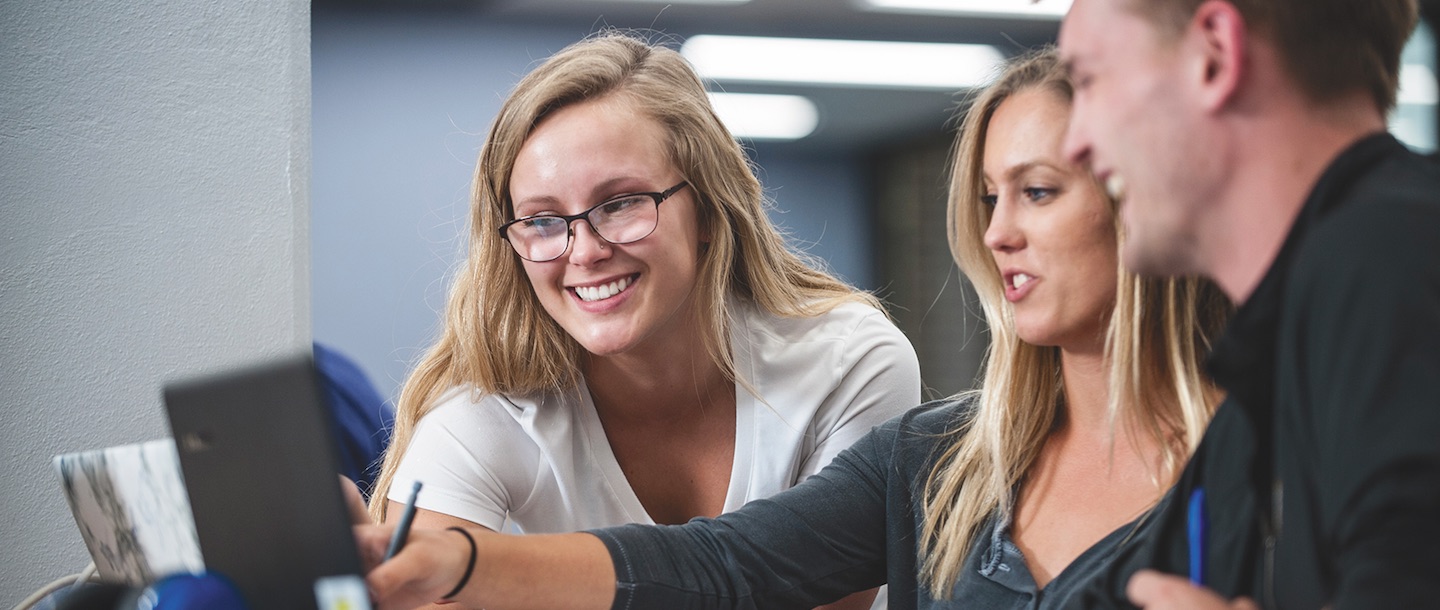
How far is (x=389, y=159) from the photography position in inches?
204

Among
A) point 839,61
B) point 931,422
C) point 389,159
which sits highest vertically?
point 839,61

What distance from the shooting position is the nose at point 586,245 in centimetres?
159

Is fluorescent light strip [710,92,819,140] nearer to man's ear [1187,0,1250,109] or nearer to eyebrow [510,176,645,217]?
eyebrow [510,176,645,217]

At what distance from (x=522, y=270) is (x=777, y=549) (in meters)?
0.61

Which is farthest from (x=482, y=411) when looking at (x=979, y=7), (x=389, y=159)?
(x=979, y=7)

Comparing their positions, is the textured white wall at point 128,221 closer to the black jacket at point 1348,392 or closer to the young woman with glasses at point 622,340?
the young woman with glasses at point 622,340

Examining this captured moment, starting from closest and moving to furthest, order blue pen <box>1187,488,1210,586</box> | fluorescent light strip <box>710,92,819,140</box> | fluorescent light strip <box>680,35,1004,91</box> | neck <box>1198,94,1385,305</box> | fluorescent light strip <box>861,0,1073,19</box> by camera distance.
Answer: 1. neck <box>1198,94,1385,305</box>
2. blue pen <box>1187,488,1210,586</box>
3. fluorescent light strip <box>861,0,1073,19</box>
4. fluorescent light strip <box>680,35,1004,91</box>
5. fluorescent light strip <box>710,92,819,140</box>

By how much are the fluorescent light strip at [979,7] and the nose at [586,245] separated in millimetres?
4008

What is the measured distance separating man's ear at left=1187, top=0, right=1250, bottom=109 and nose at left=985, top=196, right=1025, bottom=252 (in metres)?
0.51

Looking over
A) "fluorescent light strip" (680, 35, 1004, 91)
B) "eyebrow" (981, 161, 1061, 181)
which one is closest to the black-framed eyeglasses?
"eyebrow" (981, 161, 1061, 181)

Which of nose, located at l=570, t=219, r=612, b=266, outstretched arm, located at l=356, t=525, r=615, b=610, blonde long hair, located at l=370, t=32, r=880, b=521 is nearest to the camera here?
outstretched arm, located at l=356, t=525, r=615, b=610

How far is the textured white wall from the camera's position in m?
1.50

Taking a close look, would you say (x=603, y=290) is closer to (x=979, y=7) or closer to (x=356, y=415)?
(x=356, y=415)

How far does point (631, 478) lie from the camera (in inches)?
70.2
